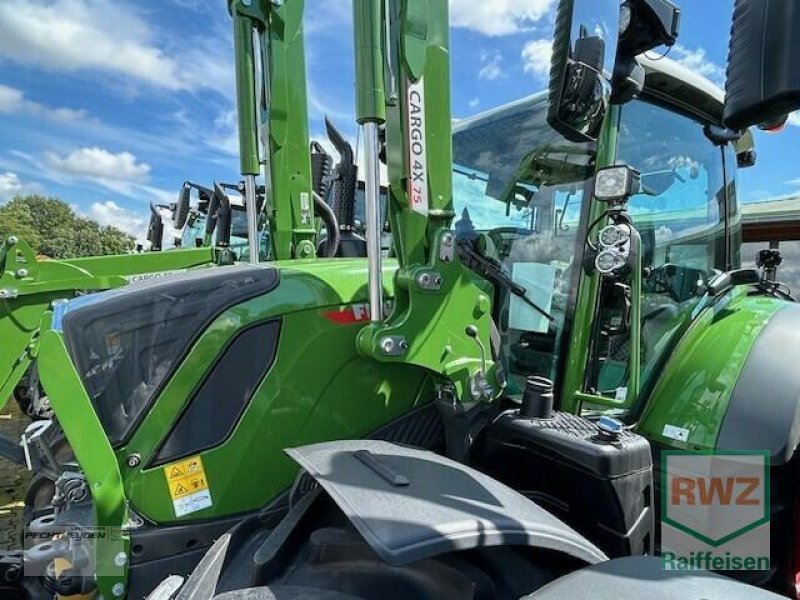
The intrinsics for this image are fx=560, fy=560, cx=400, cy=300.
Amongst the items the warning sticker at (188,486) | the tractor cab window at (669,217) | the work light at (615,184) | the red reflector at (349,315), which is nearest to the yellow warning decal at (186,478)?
the warning sticker at (188,486)

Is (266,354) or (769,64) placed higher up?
(769,64)

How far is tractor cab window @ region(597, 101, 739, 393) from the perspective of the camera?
231 centimetres

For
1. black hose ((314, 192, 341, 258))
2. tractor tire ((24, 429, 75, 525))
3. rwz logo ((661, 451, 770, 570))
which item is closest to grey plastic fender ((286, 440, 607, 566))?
rwz logo ((661, 451, 770, 570))

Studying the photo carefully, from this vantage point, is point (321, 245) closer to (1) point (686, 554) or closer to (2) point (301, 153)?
(2) point (301, 153)

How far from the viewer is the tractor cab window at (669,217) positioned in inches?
91.0

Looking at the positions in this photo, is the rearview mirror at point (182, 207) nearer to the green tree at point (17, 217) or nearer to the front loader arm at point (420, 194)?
the front loader arm at point (420, 194)

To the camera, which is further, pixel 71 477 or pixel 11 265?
pixel 11 265

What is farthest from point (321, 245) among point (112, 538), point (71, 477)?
point (112, 538)

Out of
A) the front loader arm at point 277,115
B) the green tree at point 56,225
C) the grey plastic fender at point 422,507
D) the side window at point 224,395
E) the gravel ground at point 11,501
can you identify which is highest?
the green tree at point 56,225

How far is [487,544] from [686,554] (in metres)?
1.16

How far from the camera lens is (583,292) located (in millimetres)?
2119

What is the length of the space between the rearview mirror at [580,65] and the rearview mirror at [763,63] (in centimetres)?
49

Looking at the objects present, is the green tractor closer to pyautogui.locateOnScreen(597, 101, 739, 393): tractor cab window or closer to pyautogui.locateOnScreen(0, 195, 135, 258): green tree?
pyautogui.locateOnScreen(597, 101, 739, 393): tractor cab window

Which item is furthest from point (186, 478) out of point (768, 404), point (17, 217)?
point (17, 217)
